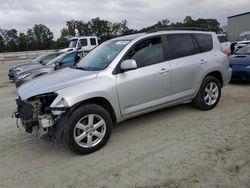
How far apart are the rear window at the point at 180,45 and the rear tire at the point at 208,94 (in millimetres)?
742

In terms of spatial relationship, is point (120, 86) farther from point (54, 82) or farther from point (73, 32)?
point (73, 32)

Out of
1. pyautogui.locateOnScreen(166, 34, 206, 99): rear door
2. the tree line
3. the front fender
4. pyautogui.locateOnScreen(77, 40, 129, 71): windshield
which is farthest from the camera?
the tree line

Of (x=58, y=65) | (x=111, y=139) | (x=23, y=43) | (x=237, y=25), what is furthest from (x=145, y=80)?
(x=23, y=43)

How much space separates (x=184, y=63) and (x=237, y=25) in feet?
127

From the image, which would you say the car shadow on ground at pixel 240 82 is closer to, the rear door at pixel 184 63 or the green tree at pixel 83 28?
the rear door at pixel 184 63

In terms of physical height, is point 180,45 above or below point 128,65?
above

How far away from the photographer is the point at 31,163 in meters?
4.08

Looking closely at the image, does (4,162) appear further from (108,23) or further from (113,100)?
(108,23)

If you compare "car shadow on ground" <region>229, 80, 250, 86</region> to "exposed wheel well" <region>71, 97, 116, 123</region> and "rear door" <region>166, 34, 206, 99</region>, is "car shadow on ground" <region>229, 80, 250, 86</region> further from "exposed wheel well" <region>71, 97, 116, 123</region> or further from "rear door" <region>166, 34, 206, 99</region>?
"exposed wheel well" <region>71, 97, 116, 123</region>

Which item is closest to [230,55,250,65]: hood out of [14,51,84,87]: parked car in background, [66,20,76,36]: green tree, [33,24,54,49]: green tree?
[14,51,84,87]: parked car in background

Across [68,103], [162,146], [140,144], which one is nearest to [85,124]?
[68,103]

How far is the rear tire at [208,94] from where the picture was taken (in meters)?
5.77

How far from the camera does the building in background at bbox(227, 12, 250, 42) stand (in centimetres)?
3803

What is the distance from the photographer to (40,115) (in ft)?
13.5
